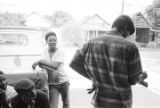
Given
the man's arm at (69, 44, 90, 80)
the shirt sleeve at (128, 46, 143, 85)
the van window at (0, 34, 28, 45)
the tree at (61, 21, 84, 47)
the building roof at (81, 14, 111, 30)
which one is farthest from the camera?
the building roof at (81, 14, 111, 30)

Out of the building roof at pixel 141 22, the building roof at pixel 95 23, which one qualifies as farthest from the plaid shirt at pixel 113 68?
the building roof at pixel 141 22

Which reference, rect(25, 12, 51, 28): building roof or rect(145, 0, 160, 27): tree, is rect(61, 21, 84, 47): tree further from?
rect(145, 0, 160, 27): tree

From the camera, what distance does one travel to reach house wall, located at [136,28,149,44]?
41656 mm

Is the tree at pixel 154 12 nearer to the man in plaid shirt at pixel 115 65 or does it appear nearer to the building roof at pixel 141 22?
the building roof at pixel 141 22

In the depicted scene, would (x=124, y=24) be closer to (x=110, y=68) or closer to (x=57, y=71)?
(x=110, y=68)

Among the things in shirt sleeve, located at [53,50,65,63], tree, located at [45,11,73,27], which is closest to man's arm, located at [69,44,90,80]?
shirt sleeve, located at [53,50,65,63]

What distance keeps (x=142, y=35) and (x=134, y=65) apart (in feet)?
136

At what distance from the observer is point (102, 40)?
2428 millimetres

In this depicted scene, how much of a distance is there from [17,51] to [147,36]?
3849 cm

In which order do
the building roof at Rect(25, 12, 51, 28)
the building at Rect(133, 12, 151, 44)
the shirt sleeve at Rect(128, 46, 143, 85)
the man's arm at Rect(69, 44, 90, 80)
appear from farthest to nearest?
the building roof at Rect(25, 12, 51, 28), the building at Rect(133, 12, 151, 44), the man's arm at Rect(69, 44, 90, 80), the shirt sleeve at Rect(128, 46, 143, 85)

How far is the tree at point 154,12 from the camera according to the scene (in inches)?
1724

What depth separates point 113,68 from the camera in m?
2.35

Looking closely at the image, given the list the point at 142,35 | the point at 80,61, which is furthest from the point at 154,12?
the point at 80,61

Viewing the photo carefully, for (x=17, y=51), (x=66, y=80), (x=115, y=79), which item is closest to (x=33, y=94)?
(x=115, y=79)
